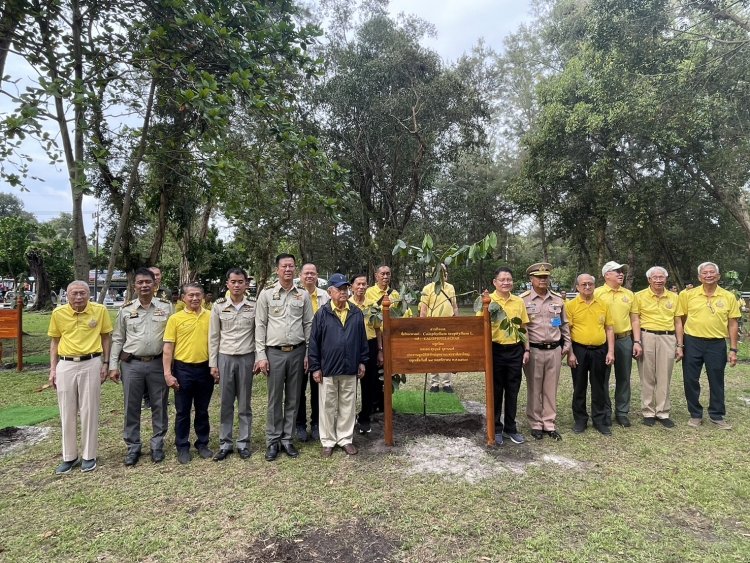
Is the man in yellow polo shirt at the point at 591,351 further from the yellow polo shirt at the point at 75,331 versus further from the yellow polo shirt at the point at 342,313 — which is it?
the yellow polo shirt at the point at 75,331

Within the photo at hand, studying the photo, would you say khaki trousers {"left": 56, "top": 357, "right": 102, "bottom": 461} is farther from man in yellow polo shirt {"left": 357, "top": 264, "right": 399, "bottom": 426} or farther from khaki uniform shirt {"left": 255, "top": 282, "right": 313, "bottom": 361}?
man in yellow polo shirt {"left": 357, "top": 264, "right": 399, "bottom": 426}

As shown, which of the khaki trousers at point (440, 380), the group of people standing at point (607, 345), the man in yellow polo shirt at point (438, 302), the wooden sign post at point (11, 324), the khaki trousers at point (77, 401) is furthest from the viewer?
the wooden sign post at point (11, 324)

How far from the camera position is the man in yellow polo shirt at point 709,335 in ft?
16.2

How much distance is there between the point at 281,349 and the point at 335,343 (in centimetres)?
51

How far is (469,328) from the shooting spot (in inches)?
174

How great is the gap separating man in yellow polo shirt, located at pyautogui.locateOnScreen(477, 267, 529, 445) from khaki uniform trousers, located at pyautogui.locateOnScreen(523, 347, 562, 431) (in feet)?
0.52

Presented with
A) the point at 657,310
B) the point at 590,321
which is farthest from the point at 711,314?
the point at 590,321

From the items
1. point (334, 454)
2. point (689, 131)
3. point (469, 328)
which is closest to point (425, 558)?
point (334, 454)

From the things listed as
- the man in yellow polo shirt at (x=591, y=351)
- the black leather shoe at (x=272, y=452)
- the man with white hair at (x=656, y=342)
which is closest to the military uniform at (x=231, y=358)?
the black leather shoe at (x=272, y=452)

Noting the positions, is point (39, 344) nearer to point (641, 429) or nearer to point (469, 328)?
point (469, 328)

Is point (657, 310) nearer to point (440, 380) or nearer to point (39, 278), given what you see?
point (440, 380)

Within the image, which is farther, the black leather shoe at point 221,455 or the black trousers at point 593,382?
the black trousers at point 593,382

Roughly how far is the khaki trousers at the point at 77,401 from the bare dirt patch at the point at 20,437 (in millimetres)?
1116

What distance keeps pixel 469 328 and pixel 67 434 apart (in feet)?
12.0
